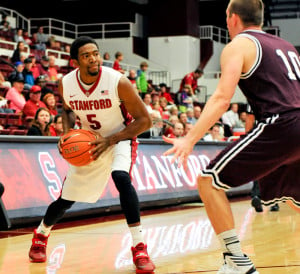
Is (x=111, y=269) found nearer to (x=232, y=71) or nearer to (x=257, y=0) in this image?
(x=232, y=71)

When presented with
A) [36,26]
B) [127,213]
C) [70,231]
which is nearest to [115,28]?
[36,26]

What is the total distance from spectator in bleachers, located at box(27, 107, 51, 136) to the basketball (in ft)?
13.1

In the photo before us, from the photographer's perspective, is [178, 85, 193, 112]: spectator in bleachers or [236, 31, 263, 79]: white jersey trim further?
[178, 85, 193, 112]: spectator in bleachers

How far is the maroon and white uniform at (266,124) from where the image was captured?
4.19 meters

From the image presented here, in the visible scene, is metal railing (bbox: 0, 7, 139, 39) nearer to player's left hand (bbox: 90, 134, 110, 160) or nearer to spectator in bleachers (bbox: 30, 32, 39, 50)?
spectator in bleachers (bbox: 30, 32, 39, 50)

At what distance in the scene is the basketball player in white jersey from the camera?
548 centimetres

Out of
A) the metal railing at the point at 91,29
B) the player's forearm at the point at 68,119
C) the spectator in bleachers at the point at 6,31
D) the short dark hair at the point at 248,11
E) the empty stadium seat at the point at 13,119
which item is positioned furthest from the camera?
the metal railing at the point at 91,29

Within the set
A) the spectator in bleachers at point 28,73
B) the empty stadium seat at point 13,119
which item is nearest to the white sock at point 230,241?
the empty stadium seat at point 13,119

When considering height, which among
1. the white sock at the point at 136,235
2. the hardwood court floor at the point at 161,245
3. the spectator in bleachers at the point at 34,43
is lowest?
the hardwood court floor at the point at 161,245

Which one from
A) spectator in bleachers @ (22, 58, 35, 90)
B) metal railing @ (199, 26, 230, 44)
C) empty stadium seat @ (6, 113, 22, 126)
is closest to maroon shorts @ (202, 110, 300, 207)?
empty stadium seat @ (6, 113, 22, 126)

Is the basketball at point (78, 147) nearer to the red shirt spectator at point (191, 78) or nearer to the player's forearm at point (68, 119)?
the player's forearm at point (68, 119)

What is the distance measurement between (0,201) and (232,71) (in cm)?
347

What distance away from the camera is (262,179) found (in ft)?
14.7

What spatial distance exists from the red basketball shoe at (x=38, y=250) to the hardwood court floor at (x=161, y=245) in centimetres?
6
